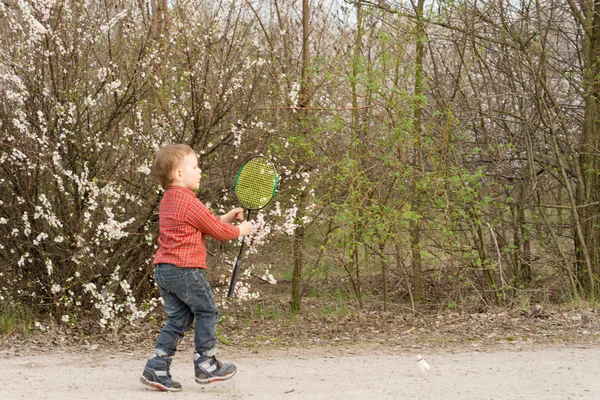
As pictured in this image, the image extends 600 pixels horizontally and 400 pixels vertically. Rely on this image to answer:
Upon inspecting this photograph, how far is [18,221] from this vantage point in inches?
269

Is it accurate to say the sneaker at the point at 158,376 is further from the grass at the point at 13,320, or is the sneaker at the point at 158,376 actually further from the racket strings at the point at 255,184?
the grass at the point at 13,320

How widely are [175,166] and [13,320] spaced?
3.38 meters

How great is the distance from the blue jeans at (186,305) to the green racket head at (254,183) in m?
0.86

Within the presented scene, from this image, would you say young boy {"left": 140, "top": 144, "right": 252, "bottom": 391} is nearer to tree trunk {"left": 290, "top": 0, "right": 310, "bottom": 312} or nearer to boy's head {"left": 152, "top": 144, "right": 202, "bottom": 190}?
boy's head {"left": 152, "top": 144, "right": 202, "bottom": 190}

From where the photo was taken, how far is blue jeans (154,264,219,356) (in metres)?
4.53

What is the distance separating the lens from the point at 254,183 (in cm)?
535

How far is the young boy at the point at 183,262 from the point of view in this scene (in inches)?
178

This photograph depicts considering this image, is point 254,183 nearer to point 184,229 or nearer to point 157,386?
point 184,229

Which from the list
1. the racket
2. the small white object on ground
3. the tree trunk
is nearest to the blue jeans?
the racket

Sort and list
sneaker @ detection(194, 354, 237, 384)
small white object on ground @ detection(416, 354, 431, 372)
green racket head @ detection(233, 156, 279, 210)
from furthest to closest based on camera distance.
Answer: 1. green racket head @ detection(233, 156, 279, 210)
2. small white object on ground @ detection(416, 354, 431, 372)
3. sneaker @ detection(194, 354, 237, 384)

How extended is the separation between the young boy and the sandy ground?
6.4 inches

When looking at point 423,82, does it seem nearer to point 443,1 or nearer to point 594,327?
point 443,1

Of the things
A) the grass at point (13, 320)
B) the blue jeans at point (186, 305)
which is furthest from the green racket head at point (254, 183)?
the grass at point (13, 320)

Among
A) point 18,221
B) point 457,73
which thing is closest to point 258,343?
point 18,221
